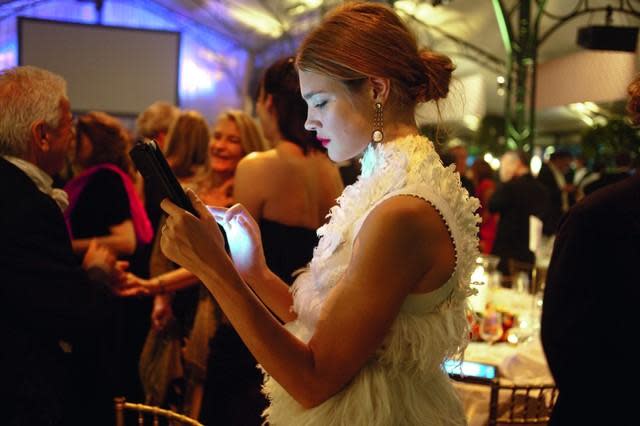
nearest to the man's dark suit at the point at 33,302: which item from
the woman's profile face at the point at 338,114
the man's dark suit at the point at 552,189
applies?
the woman's profile face at the point at 338,114

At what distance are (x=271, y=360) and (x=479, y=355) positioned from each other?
157 centimetres

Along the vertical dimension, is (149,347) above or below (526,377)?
below

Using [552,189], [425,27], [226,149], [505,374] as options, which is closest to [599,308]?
[505,374]

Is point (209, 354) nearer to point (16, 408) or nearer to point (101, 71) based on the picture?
point (16, 408)

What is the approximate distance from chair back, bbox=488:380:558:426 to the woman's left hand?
3.42 feet

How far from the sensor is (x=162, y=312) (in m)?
2.65

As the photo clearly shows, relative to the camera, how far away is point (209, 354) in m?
2.24

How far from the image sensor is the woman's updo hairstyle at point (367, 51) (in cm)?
107

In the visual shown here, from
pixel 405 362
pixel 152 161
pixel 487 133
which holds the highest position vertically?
pixel 152 161

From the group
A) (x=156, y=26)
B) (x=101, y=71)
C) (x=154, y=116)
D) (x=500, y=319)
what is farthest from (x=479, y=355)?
(x=156, y=26)

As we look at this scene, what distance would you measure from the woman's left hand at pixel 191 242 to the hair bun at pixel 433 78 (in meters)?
0.45

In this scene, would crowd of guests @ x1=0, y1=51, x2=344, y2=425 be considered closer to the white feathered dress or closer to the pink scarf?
the pink scarf

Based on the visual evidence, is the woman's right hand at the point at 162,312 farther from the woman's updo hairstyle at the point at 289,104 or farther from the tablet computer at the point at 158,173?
the tablet computer at the point at 158,173

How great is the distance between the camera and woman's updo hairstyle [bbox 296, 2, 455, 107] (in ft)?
3.52
